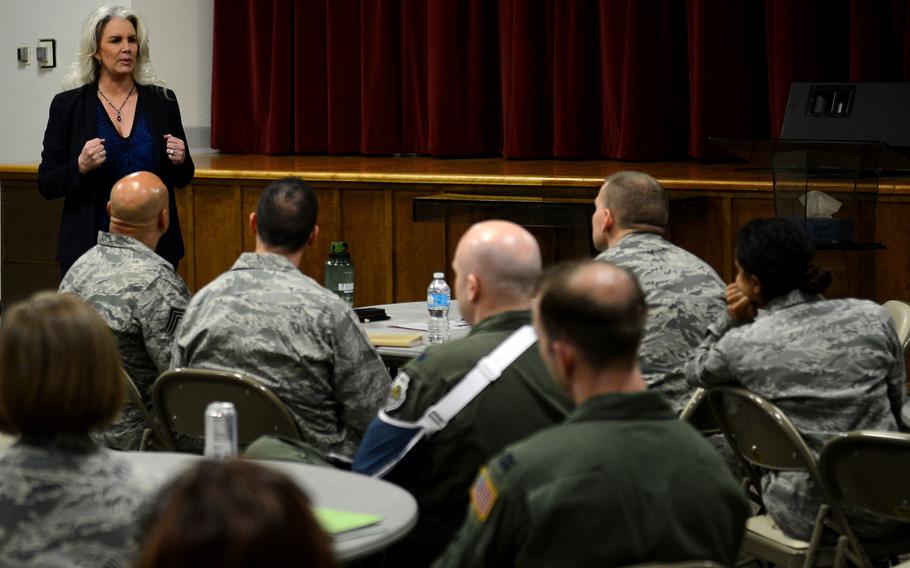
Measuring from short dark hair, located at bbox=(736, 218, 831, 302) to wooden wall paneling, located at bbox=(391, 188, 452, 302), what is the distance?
10.9ft

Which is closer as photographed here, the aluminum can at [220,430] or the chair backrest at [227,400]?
the aluminum can at [220,430]

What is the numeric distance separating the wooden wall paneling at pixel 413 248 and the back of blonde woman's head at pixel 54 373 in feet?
14.9

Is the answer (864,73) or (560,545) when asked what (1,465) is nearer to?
(560,545)

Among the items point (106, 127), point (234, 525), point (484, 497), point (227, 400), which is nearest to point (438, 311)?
point (227, 400)

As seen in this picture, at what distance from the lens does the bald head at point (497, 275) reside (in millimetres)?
2521

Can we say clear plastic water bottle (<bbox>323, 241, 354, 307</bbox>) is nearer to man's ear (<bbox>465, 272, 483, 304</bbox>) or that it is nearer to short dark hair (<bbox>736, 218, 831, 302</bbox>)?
short dark hair (<bbox>736, 218, 831, 302</bbox>)

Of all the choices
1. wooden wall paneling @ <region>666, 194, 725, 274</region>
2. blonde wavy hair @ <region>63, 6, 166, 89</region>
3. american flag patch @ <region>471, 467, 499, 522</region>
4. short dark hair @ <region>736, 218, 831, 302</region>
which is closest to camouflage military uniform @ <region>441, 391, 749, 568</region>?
american flag patch @ <region>471, 467, 499, 522</region>

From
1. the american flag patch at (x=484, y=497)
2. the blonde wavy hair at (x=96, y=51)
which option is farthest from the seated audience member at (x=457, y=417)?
the blonde wavy hair at (x=96, y=51)

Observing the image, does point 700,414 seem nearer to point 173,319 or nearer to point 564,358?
point 173,319

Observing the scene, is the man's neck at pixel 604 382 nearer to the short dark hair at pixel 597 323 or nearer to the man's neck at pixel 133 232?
the short dark hair at pixel 597 323

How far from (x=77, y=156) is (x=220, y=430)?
2.78 meters

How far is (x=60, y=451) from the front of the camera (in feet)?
5.68

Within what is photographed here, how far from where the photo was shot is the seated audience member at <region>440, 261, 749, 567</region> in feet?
5.68

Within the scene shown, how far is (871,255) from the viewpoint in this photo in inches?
194
